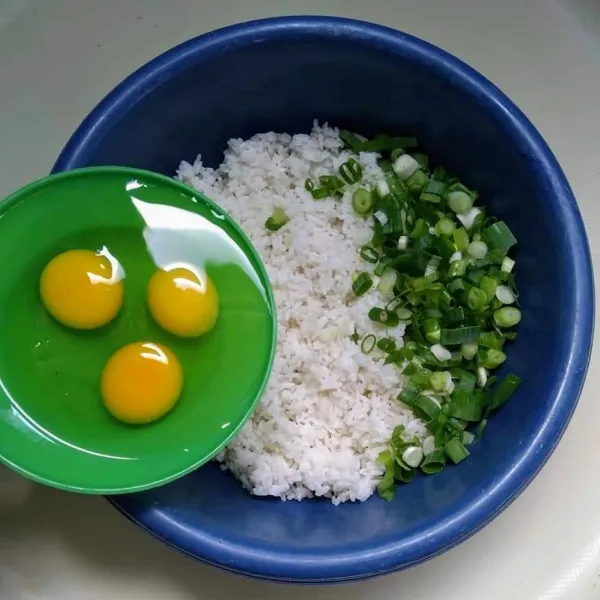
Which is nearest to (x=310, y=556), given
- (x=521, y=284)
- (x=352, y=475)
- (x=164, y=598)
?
(x=352, y=475)

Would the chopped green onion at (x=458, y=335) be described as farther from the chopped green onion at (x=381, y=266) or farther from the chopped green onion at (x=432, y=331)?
the chopped green onion at (x=381, y=266)

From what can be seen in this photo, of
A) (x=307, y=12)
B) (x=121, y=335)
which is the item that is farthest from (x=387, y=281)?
(x=307, y=12)

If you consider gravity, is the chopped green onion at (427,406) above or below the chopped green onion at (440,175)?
below

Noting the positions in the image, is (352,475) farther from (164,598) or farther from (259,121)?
(259,121)

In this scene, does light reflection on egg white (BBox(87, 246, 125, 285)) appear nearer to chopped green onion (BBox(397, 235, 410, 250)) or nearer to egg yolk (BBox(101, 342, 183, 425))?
egg yolk (BBox(101, 342, 183, 425))

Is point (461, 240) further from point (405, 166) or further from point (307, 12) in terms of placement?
point (307, 12)

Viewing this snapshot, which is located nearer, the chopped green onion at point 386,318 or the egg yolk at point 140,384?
the egg yolk at point 140,384

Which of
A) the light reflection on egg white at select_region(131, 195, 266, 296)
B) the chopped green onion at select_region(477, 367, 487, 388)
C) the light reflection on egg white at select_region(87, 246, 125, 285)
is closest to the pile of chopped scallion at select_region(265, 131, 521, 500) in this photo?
the chopped green onion at select_region(477, 367, 487, 388)

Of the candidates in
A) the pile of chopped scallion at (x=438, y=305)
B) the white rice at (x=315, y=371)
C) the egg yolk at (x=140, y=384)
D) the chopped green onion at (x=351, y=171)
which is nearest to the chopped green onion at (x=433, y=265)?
the pile of chopped scallion at (x=438, y=305)
